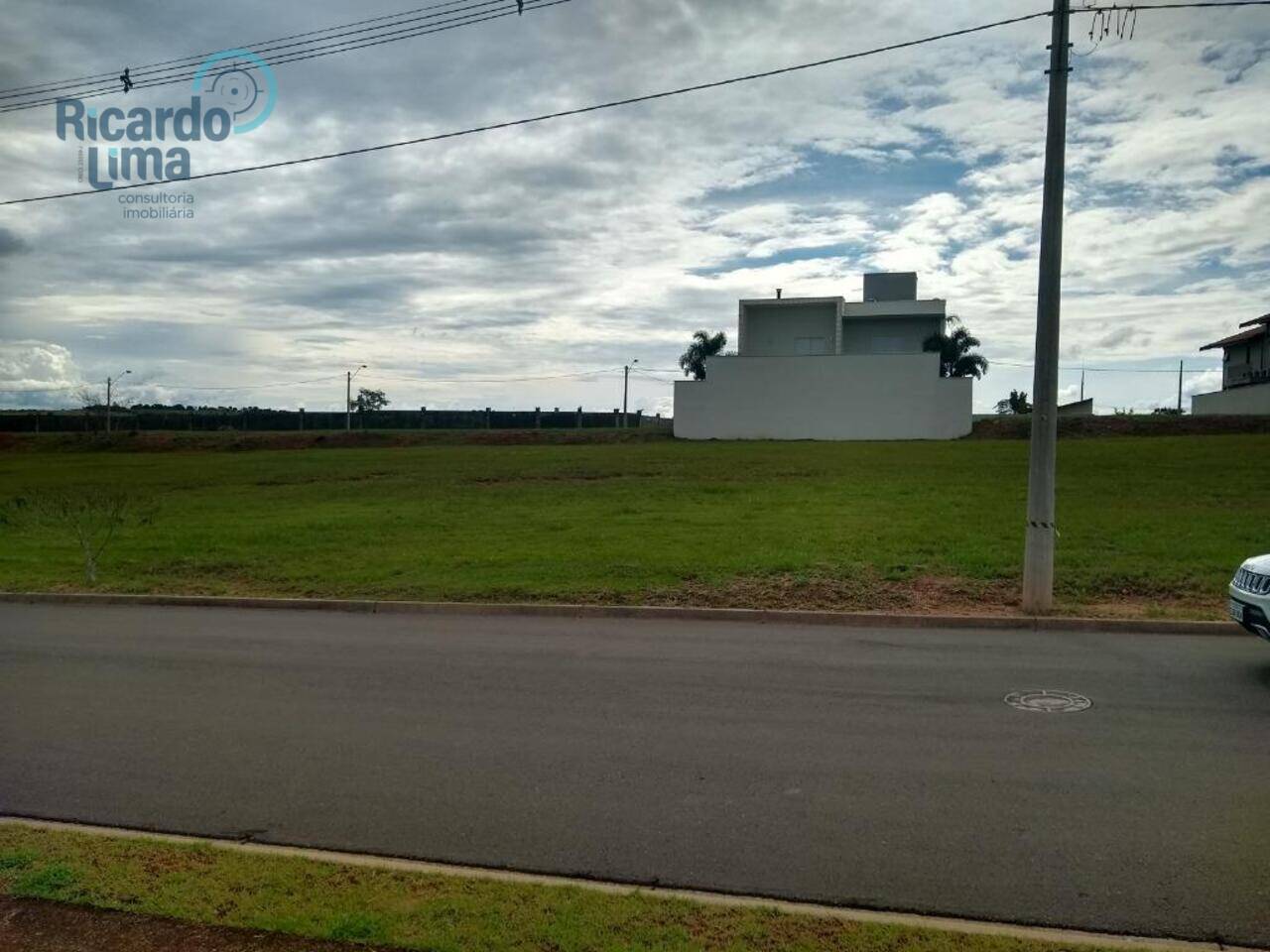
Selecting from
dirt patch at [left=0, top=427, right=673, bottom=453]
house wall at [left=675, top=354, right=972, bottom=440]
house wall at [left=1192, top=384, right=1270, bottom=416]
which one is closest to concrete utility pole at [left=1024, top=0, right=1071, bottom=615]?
house wall at [left=1192, top=384, right=1270, bottom=416]

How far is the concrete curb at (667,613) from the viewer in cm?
1032

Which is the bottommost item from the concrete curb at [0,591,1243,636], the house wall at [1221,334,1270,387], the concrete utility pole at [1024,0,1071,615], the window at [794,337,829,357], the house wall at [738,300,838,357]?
the concrete curb at [0,591,1243,636]

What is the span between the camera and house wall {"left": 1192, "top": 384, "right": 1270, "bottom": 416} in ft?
137

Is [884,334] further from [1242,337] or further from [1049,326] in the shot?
[1049,326]

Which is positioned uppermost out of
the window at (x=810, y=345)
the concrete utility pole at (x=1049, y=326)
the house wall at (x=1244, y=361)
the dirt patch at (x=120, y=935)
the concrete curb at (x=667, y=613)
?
the window at (x=810, y=345)

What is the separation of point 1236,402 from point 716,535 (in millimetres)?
38343

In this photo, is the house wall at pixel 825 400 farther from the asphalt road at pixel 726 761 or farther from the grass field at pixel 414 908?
the grass field at pixel 414 908

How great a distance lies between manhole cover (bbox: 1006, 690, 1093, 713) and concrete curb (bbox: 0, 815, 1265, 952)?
3500 mm

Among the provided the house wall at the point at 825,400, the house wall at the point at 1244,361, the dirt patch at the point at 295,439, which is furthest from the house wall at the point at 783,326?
the house wall at the point at 1244,361

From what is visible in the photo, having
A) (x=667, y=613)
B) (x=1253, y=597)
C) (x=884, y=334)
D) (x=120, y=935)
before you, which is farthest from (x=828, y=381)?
(x=120, y=935)

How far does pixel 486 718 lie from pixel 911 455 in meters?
28.9

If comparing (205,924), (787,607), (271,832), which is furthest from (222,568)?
(205,924)

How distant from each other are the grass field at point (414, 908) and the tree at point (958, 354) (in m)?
56.2

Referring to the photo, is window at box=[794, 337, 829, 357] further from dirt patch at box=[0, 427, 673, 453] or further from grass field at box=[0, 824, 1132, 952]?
grass field at box=[0, 824, 1132, 952]
